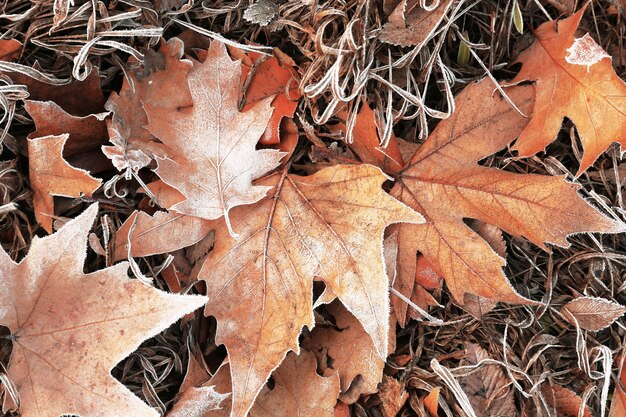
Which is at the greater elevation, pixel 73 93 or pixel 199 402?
pixel 73 93

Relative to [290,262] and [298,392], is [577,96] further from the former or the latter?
[298,392]

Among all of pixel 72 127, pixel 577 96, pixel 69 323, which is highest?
pixel 577 96

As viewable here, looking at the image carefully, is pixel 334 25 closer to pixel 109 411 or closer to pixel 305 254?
pixel 305 254

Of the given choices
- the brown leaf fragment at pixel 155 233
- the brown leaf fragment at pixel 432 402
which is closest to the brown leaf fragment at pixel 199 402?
the brown leaf fragment at pixel 155 233

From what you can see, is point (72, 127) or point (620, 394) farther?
point (620, 394)

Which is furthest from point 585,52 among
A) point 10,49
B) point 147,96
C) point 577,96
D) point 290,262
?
point 10,49

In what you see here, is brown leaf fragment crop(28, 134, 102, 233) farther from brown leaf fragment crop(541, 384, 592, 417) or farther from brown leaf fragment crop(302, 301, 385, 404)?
brown leaf fragment crop(541, 384, 592, 417)
